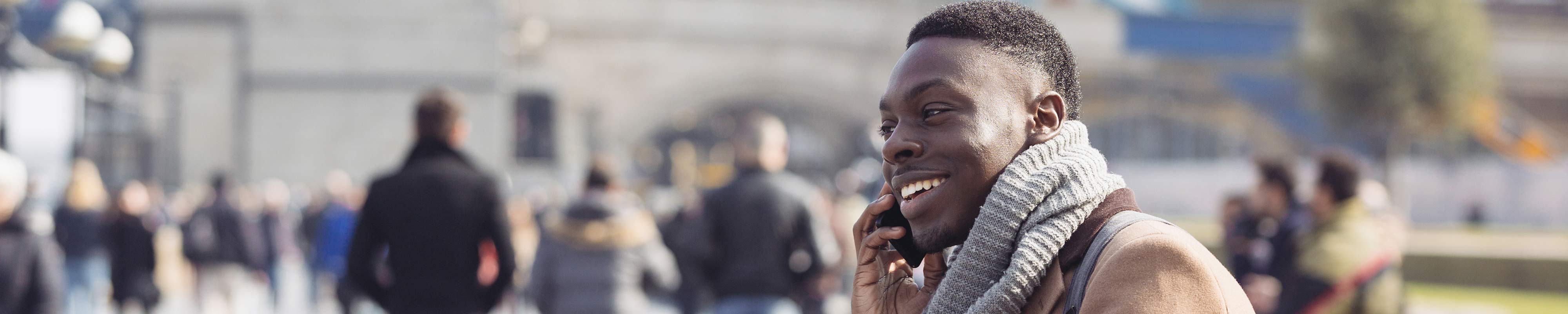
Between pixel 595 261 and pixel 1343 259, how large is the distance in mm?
3213

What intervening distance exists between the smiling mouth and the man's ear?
0.13m

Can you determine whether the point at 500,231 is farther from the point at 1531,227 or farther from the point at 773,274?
the point at 1531,227

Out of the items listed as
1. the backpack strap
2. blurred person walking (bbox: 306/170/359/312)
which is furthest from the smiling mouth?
blurred person walking (bbox: 306/170/359/312)

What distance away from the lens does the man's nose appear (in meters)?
1.79

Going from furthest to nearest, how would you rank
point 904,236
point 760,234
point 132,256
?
1. point 132,256
2. point 760,234
3. point 904,236

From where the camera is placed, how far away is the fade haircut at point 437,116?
5.47 m

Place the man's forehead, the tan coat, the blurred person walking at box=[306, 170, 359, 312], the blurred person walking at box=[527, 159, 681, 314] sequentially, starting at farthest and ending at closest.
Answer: the blurred person walking at box=[306, 170, 359, 312] → the blurred person walking at box=[527, 159, 681, 314] → the man's forehead → the tan coat

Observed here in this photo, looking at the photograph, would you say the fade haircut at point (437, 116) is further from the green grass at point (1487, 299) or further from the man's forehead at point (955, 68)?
the green grass at point (1487, 299)

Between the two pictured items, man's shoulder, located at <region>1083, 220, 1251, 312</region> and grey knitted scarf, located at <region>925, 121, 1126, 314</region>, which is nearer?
man's shoulder, located at <region>1083, 220, 1251, 312</region>

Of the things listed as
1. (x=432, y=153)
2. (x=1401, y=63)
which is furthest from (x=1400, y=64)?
(x=432, y=153)

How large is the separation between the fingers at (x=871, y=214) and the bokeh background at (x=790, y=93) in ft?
20.6

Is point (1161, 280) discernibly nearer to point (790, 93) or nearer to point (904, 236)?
point (904, 236)

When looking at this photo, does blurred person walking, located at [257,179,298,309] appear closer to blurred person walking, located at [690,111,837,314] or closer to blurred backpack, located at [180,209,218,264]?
blurred backpack, located at [180,209,218,264]

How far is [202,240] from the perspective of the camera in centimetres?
1195
